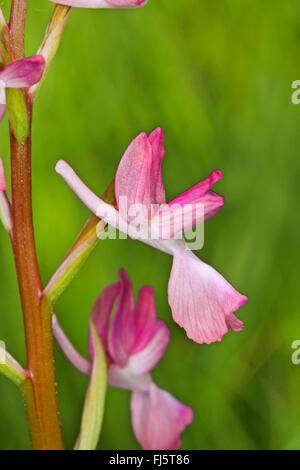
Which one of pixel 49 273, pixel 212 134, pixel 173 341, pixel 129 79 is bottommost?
pixel 173 341

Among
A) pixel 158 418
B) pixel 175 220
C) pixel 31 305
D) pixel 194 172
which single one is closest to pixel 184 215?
pixel 175 220

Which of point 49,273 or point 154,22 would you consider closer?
point 49,273

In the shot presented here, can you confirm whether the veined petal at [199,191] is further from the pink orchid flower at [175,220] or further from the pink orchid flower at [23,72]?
the pink orchid flower at [23,72]

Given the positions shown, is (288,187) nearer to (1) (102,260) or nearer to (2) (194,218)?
(1) (102,260)

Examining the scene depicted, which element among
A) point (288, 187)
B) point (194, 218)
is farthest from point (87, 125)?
point (194, 218)

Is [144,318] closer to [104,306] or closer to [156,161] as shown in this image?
[104,306]

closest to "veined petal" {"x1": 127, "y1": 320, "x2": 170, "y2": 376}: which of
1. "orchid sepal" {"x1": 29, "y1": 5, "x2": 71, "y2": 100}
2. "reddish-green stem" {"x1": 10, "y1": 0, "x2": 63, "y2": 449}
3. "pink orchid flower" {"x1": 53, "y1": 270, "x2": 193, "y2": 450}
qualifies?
"pink orchid flower" {"x1": 53, "y1": 270, "x2": 193, "y2": 450}

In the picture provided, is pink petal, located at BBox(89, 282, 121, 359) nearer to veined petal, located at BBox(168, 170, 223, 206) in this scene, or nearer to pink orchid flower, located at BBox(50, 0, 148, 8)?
veined petal, located at BBox(168, 170, 223, 206)
